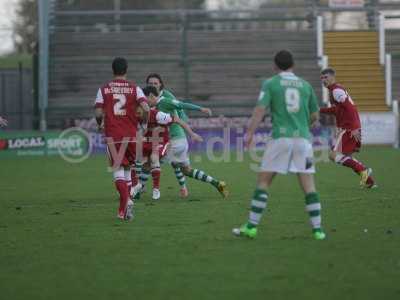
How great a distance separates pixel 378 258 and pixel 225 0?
3624cm

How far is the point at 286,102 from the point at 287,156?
573 mm

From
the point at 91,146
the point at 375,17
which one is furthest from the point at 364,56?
the point at 91,146

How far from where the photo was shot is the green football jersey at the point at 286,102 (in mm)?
9602

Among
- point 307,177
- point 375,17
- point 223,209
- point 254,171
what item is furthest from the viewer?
point 375,17

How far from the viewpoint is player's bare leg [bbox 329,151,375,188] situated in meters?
16.4

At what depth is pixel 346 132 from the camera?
16.8 metres

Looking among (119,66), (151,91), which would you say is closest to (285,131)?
(119,66)

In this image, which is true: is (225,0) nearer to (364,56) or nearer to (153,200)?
(364,56)

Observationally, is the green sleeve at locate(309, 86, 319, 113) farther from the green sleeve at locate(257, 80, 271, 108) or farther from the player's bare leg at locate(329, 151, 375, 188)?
the player's bare leg at locate(329, 151, 375, 188)

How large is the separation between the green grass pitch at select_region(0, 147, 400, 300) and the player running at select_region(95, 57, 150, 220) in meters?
0.55

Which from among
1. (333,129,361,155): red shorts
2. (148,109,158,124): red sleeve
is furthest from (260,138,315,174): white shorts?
(333,129,361,155): red shorts

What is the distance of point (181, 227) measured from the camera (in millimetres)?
11125

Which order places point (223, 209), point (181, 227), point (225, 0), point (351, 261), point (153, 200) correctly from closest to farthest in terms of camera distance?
point (351, 261), point (181, 227), point (223, 209), point (153, 200), point (225, 0)

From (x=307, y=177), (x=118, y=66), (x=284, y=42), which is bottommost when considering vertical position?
(x=307, y=177)
